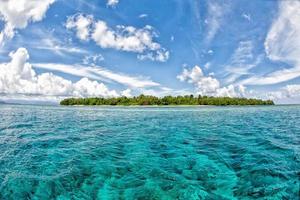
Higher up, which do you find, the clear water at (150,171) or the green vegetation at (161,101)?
the green vegetation at (161,101)

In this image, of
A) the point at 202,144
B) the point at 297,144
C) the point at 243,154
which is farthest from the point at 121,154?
the point at 297,144

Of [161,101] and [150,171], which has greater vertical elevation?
[161,101]

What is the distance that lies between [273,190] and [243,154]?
5216mm

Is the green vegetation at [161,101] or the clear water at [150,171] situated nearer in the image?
the clear water at [150,171]

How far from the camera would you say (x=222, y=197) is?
25.3ft

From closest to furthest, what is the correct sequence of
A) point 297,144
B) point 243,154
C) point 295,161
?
point 295,161 < point 243,154 < point 297,144

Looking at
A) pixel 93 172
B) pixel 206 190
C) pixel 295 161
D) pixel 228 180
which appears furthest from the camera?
pixel 295 161

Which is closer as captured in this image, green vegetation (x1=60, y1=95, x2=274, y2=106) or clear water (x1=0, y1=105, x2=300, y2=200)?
clear water (x1=0, y1=105, x2=300, y2=200)

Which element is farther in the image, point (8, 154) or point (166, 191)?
point (8, 154)

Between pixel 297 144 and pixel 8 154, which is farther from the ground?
pixel 297 144

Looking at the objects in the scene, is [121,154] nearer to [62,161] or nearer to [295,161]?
[62,161]

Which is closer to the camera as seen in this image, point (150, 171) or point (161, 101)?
point (150, 171)

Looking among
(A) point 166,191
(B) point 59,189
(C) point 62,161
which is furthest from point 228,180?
(C) point 62,161

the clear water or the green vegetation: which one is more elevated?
the green vegetation
